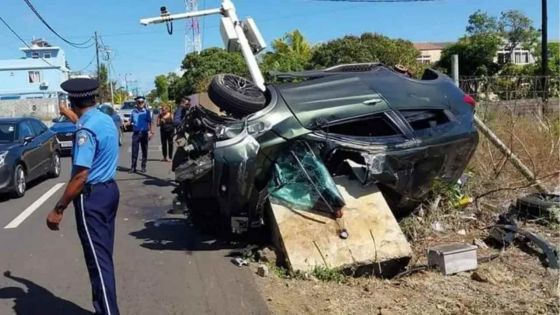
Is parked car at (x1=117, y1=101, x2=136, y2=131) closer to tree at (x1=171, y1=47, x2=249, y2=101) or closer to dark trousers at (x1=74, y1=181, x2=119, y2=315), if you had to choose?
tree at (x1=171, y1=47, x2=249, y2=101)

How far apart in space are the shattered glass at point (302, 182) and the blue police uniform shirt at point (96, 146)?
219 centimetres

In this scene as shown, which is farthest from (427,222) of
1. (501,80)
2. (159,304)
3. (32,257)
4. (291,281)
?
(501,80)

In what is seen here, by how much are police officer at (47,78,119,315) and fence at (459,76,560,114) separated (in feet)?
23.5

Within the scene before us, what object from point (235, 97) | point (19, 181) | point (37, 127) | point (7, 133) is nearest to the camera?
point (235, 97)

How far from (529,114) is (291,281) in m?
6.43

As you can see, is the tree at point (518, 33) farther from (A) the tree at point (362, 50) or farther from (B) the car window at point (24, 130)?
(B) the car window at point (24, 130)

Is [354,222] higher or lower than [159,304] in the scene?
higher

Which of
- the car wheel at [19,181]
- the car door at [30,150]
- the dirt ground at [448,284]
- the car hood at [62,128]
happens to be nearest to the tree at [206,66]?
the car hood at [62,128]

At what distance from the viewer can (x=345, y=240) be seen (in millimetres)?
5977

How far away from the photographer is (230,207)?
6.33 meters

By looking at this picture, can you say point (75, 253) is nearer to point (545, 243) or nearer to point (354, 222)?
point (354, 222)

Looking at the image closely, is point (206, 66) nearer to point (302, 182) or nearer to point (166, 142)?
point (166, 142)

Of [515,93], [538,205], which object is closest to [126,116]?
[515,93]

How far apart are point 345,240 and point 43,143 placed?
9130 mm
